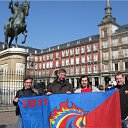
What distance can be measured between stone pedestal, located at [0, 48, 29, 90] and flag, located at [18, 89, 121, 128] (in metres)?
8.17

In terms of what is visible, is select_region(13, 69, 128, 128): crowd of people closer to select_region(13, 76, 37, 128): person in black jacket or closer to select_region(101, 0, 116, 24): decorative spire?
select_region(13, 76, 37, 128): person in black jacket

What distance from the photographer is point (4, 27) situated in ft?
43.9

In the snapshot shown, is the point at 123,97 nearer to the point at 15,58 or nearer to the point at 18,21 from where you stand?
the point at 15,58

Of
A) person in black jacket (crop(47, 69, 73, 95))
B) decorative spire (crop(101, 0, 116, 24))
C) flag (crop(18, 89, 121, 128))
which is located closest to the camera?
flag (crop(18, 89, 121, 128))

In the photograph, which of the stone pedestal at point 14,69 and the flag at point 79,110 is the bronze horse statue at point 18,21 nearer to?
the stone pedestal at point 14,69

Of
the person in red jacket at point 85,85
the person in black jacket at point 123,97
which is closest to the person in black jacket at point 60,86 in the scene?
the person in red jacket at point 85,85

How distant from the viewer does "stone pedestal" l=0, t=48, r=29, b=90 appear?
39.7 ft

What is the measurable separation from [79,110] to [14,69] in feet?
28.9

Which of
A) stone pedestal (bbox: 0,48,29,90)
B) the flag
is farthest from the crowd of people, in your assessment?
stone pedestal (bbox: 0,48,29,90)

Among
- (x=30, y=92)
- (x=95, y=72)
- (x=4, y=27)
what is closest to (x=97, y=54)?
(x=95, y=72)

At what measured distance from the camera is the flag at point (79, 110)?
13.0 ft

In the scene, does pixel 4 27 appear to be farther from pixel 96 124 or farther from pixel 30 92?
pixel 96 124

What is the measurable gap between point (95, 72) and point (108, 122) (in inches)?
2095

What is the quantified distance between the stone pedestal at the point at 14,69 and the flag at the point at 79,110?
26.8 feet
